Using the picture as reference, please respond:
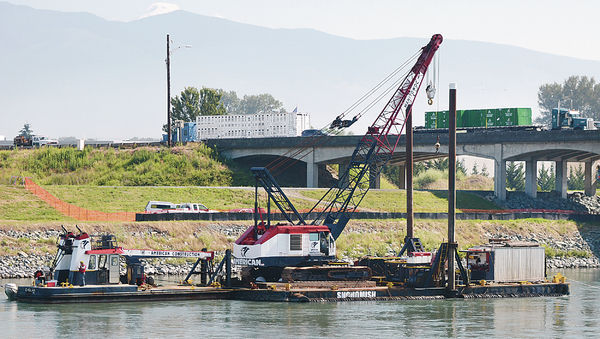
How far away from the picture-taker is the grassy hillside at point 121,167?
105 meters

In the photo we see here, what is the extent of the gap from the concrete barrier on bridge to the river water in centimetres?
2565

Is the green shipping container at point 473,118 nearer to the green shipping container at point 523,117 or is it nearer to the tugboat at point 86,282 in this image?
the green shipping container at point 523,117

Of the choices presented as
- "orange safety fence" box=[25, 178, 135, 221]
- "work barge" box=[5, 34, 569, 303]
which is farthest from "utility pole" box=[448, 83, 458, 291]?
"orange safety fence" box=[25, 178, 135, 221]

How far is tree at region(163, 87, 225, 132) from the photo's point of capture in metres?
170

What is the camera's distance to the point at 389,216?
89688 mm

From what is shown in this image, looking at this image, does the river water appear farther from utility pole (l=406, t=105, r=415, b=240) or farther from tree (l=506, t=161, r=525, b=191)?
tree (l=506, t=161, r=525, b=191)

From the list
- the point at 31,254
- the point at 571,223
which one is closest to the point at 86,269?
the point at 31,254

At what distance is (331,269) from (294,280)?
2.28 m

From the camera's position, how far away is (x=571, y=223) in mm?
99250

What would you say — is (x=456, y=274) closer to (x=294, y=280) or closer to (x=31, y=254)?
(x=294, y=280)

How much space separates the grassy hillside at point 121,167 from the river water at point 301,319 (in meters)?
52.7

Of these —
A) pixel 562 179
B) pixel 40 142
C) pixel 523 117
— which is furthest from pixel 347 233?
pixel 40 142

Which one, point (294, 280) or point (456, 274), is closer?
point (294, 280)

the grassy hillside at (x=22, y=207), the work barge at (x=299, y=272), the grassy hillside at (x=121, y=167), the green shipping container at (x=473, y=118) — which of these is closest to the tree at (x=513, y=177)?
the green shipping container at (x=473, y=118)
